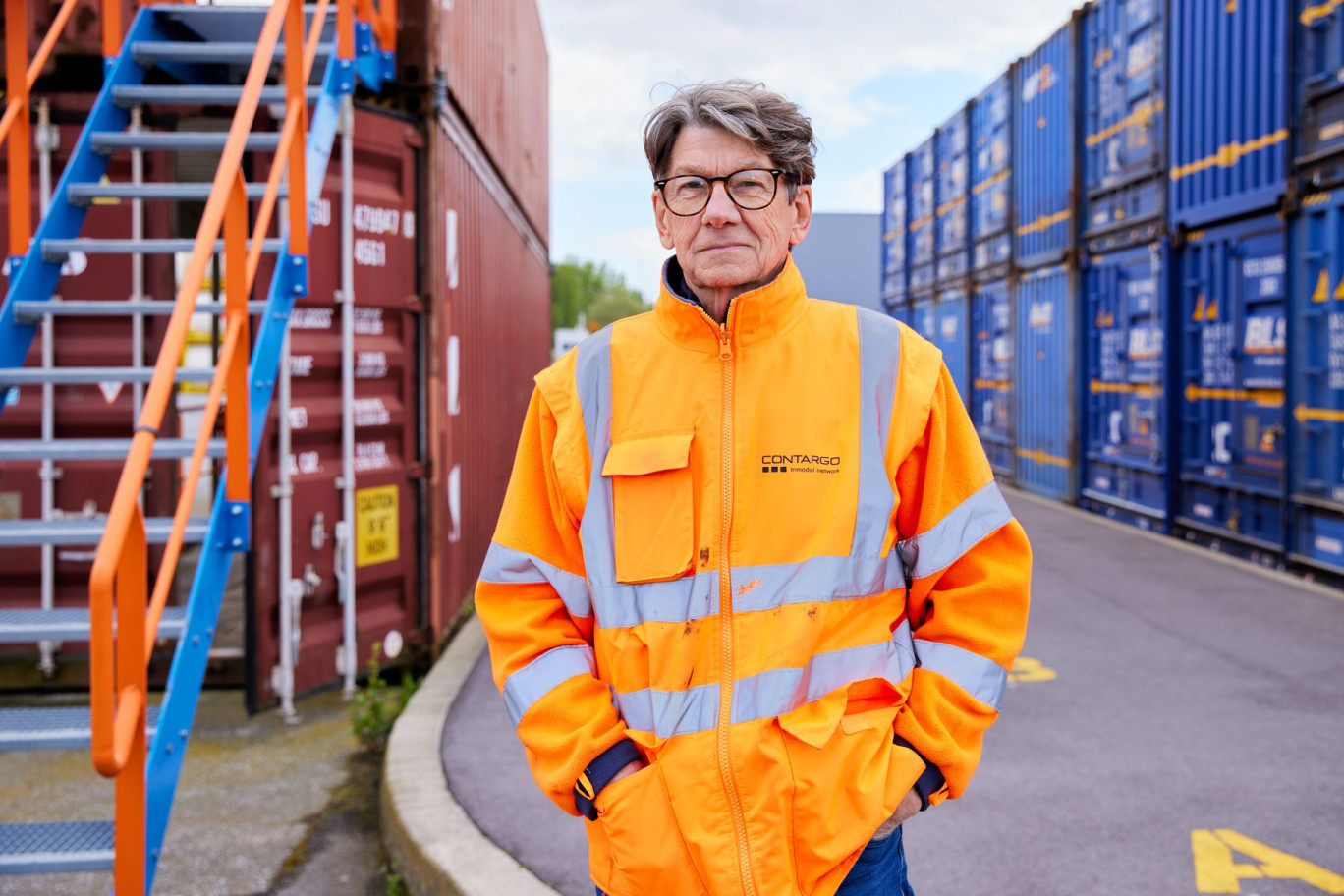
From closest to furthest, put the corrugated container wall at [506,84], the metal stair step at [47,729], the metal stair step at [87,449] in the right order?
the metal stair step at [47,729], the metal stair step at [87,449], the corrugated container wall at [506,84]

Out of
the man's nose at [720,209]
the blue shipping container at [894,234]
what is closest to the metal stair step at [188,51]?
the man's nose at [720,209]

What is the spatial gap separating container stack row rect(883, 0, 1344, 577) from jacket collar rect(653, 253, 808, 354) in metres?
6.98

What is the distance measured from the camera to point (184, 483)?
331 cm

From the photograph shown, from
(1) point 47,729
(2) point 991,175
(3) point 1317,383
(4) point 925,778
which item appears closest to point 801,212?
(4) point 925,778

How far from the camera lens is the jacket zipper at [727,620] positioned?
5.73 ft

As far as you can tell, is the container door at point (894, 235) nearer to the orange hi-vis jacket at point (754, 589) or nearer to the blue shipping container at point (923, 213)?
the blue shipping container at point (923, 213)

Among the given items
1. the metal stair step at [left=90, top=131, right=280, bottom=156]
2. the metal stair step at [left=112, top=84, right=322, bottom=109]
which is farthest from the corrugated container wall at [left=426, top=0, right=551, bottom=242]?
the metal stair step at [left=90, top=131, right=280, bottom=156]

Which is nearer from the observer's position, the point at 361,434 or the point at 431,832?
the point at 431,832

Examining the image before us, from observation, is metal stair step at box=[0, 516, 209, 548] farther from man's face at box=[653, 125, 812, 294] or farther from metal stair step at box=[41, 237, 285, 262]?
man's face at box=[653, 125, 812, 294]

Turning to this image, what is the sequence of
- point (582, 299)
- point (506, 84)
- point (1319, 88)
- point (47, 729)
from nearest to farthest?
point (47, 729)
point (1319, 88)
point (506, 84)
point (582, 299)

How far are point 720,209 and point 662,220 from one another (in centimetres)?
16

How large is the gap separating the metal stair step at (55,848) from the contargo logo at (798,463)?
7.29 ft

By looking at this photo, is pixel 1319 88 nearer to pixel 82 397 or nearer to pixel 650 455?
pixel 650 455

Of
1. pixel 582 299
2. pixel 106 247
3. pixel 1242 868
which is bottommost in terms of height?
pixel 1242 868
